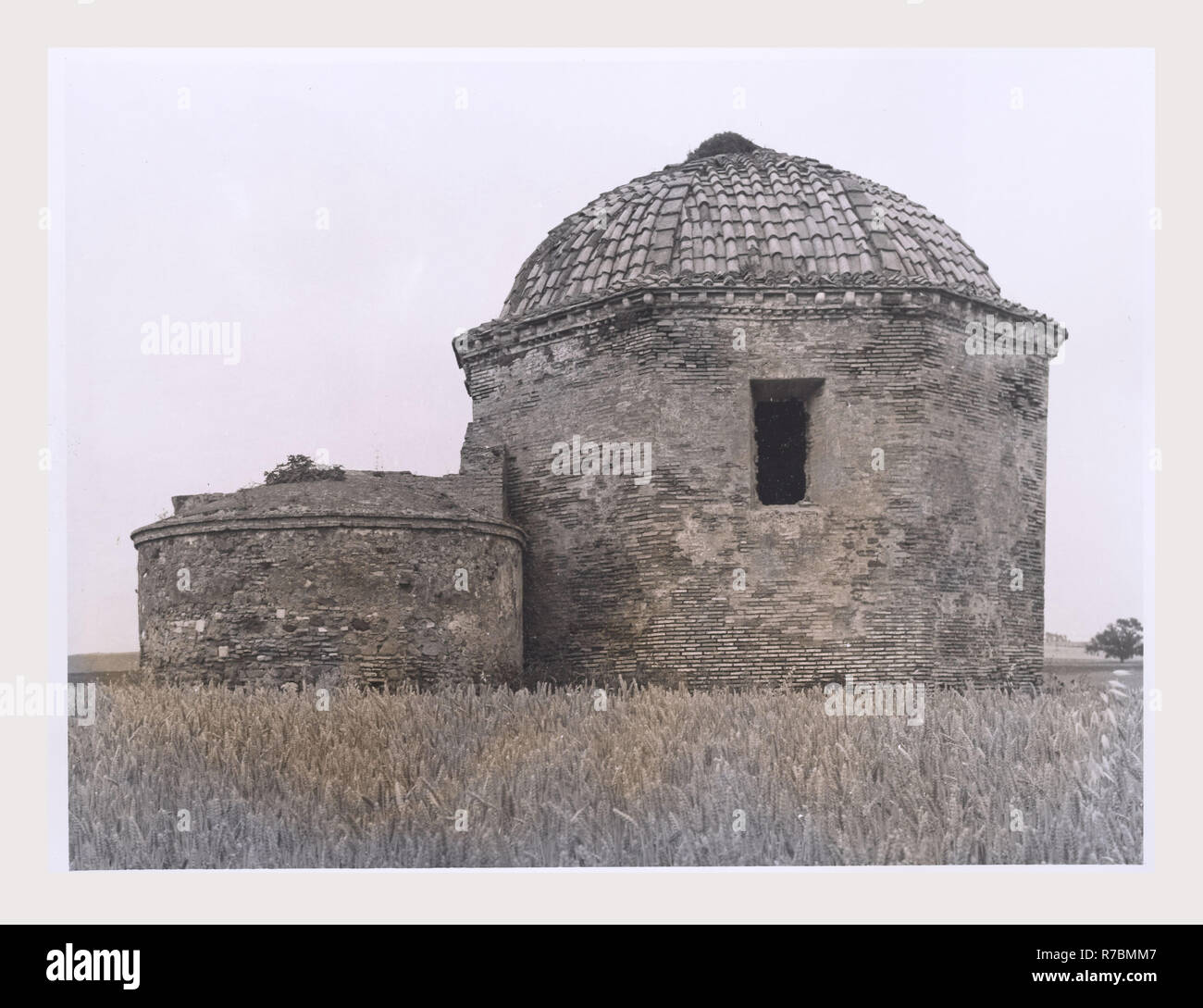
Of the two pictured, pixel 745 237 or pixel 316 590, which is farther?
pixel 745 237

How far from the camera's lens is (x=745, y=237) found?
50.9 feet

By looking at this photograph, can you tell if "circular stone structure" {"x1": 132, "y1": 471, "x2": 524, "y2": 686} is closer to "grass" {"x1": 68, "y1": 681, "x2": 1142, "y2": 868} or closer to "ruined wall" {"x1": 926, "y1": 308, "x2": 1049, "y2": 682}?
"grass" {"x1": 68, "y1": 681, "x2": 1142, "y2": 868}

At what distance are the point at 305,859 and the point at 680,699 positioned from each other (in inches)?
188

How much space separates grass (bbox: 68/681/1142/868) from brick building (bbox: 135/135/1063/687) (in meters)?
3.36

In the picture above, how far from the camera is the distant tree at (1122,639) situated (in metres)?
11.6

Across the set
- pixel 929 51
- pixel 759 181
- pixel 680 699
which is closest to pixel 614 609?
pixel 680 699

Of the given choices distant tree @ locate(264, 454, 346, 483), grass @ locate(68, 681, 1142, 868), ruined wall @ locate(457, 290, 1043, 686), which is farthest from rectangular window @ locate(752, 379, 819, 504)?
grass @ locate(68, 681, 1142, 868)

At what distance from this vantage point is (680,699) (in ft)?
41.3

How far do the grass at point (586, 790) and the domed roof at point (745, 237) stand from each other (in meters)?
6.16

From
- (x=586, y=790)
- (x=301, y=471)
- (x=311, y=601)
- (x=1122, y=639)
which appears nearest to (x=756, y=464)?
(x=1122, y=639)

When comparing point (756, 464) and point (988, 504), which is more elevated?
point (756, 464)

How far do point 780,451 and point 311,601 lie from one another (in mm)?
6286

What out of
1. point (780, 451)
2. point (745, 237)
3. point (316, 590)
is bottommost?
point (316, 590)

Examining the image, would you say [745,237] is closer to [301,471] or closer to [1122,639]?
[301,471]
